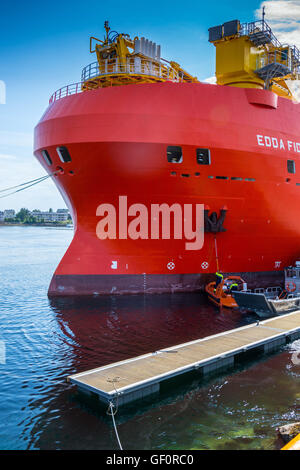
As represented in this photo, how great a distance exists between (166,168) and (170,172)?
209 millimetres

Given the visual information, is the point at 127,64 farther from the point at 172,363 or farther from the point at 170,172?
the point at 172,363

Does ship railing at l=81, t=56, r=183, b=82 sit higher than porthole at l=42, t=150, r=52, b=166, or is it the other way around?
ship railing at l=81, t=56, r=183, b=82

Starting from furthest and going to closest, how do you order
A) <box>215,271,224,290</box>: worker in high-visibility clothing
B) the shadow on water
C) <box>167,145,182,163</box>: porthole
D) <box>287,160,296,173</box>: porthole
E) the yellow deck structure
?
<box>287,160,296,173</box>: porthole → <box>215,271,224,290</box>: worker in high-visibility clothing → <box>167,145,182,163</box>: porthole → the shadow on water → the yellow deck structure

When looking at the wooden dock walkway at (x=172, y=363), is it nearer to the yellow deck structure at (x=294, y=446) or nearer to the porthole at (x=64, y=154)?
the yellow deck structure at (x=294, y=446)

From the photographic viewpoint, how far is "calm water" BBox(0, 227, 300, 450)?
5.92 metres

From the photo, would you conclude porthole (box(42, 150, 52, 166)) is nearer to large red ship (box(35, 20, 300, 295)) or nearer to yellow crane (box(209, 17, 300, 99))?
large red ship (box(35, 20, 300, 295))

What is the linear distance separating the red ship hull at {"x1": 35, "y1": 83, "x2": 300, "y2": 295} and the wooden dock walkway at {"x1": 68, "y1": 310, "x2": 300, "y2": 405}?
4.61 meters

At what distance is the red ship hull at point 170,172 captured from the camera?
12.6 meters

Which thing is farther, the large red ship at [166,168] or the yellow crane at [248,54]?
the yellow crane at [248,54]

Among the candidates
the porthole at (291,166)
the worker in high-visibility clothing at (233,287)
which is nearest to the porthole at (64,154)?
the worker in high-visibility clothing at (233,287)

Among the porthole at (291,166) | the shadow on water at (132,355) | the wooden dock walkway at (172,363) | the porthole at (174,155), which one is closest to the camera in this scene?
the shadow on water at (132,355)

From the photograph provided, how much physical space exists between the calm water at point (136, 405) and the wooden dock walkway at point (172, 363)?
30 cm

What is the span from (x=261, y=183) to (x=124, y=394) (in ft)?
33.1

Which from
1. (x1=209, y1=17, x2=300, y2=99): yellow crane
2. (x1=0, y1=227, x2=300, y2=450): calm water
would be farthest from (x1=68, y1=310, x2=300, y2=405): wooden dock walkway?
(x1=209, y1=17, x2=300, y2=99): yellow crane
